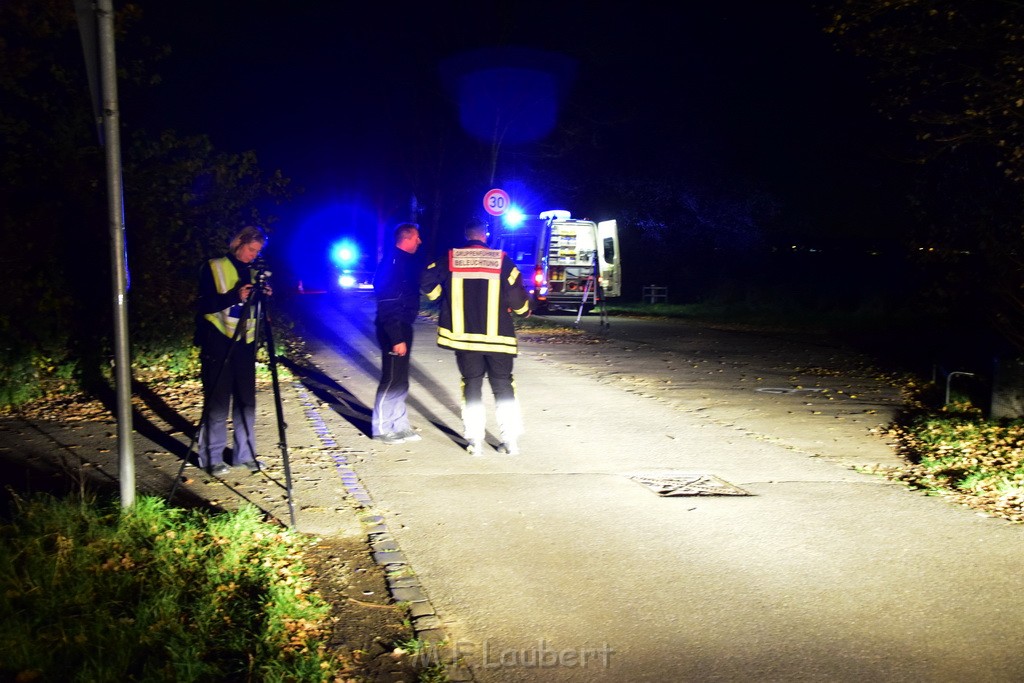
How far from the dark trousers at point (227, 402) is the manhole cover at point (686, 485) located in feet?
10.0

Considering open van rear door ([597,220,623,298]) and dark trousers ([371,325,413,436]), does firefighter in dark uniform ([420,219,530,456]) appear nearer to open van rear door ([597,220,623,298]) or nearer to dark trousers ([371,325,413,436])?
dark trousers ([371,325,413,436])

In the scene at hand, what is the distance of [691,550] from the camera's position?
5543 mm

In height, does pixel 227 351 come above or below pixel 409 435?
above

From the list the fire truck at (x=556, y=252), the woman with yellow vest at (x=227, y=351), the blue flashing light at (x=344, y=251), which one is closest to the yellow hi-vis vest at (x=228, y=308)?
the woman with yellow vest at (x=227, y=351)

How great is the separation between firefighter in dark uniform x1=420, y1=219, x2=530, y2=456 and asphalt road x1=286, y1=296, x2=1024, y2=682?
2.84 ft

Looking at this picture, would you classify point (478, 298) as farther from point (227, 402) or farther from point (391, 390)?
point (227, 402)

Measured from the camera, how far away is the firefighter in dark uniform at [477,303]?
7633 millimetres

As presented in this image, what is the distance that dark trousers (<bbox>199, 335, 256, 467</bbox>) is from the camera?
6.93 m

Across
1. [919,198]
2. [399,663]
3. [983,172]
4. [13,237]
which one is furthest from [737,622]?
[919,198]

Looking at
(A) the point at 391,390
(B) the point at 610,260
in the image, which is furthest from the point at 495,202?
(A) the point at 391,390

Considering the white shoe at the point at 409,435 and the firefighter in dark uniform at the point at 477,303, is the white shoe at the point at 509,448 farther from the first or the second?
the white shoe at the point at 409,435

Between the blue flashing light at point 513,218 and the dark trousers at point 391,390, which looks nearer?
the dark trousers at point 391,390

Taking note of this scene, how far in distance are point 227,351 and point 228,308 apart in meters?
0.32

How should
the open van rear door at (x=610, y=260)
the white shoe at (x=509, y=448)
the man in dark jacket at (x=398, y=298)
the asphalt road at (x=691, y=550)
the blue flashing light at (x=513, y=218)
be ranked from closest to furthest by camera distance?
1. the asphalt road at (x=691, y=550)
2. the man in dark jacket at (x=398, y=298)
3. the white shoe at (x=509, y=448)
4. the blue flashing light at (x=513, y=218)
5. the open van rear door at (x=610, y=260)
